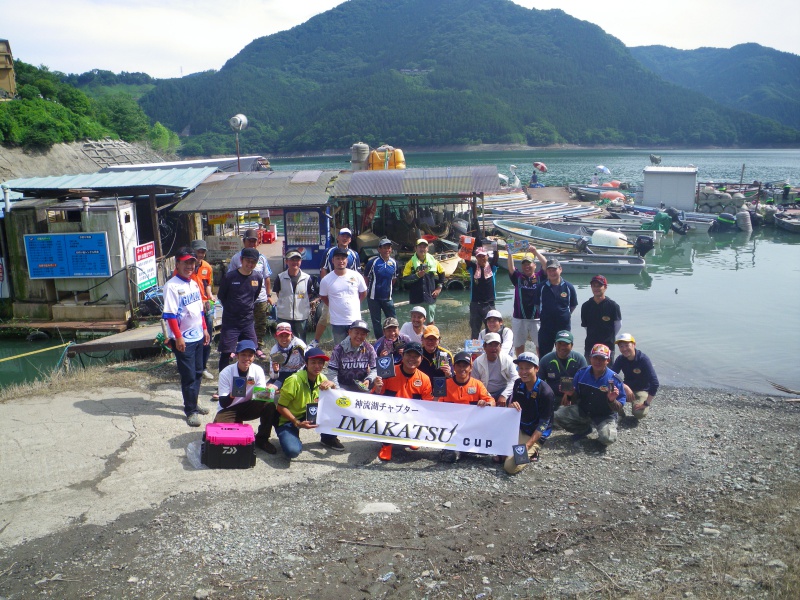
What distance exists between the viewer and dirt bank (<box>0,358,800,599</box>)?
4.78m

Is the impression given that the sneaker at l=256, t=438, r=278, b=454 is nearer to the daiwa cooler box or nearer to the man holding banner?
the daiwa cooler box

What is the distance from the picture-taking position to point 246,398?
7.15 meters

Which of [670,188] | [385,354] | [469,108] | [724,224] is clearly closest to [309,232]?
[385,354]

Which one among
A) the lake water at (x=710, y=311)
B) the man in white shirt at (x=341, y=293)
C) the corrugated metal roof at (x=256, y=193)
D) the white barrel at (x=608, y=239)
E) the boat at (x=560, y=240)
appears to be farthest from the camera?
the white barrel at (x=608, y=239)

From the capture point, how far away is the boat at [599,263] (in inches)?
959

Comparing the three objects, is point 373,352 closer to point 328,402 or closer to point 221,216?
point 328,402

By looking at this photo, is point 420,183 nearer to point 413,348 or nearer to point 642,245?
point 642,245

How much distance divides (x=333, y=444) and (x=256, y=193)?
1156cm

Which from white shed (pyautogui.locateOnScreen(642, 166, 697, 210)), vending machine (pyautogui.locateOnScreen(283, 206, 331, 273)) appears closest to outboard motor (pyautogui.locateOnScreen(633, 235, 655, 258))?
white shed (pyautogui.locateOnScreen(642, 166, 697, 210))

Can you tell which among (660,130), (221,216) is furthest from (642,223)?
(660,130)

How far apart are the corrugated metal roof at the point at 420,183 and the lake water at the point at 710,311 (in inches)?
130

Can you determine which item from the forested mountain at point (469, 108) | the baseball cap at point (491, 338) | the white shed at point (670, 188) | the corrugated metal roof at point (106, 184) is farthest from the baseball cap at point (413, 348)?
the forested mountain at point (469, 108)

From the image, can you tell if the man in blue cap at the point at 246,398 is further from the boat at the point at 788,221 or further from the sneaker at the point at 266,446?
the boat at the point at 788,221

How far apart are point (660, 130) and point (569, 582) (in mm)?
150190
